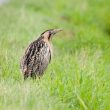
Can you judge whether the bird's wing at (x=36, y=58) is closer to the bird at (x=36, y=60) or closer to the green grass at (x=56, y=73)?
the bird at (x=36, y=60)

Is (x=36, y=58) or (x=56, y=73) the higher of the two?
(x=36, y=58)

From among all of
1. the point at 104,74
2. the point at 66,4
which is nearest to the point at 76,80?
the point at 104,74

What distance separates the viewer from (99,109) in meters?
7.51

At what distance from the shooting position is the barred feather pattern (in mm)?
8135

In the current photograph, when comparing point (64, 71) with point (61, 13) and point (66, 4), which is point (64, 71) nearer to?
point (61, 13)

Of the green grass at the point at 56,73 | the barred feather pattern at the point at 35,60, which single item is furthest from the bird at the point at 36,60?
the green grass at the point at 56,73

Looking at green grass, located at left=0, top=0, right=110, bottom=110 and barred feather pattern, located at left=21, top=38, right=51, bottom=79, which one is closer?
green grass, located at left=0, top=0, right=110, bottom=110

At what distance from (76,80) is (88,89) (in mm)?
307

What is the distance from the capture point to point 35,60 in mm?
8195

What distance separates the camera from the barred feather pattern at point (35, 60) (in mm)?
8135

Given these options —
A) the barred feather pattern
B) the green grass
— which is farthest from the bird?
the green grass

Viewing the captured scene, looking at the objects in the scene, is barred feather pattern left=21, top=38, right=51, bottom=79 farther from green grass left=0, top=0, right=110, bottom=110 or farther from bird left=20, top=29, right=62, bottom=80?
green grass left=0, top=0, right=110, bottom=110

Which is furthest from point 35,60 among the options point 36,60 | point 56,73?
point 56,73

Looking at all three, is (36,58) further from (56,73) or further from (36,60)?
(56,73)
